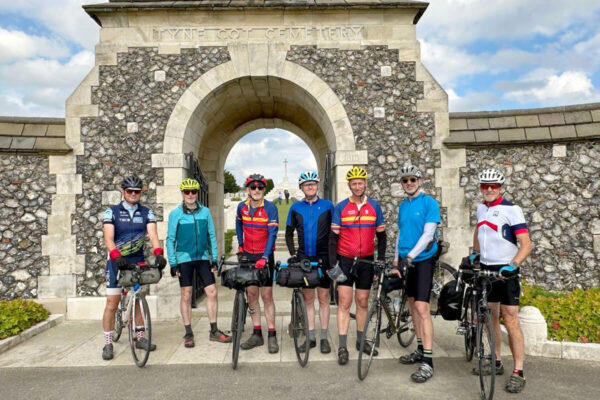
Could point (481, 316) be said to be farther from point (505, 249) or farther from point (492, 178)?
point (492, 178)

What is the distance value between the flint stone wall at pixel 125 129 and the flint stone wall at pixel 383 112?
5.86 feet

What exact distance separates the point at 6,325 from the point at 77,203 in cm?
194

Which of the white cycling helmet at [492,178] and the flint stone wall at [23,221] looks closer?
the white cycling helmet at [492,178]

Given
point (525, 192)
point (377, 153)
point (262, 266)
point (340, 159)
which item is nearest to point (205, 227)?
point (262, 266)

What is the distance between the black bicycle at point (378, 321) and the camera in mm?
3831

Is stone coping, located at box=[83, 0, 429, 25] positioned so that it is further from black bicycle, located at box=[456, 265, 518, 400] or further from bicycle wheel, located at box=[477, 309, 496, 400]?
bicycle wheel, located at box=[477, 309, 496, 400]

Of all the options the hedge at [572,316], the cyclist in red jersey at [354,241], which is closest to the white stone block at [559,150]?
the hedge at [572,316]

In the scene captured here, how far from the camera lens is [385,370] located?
13.3ft

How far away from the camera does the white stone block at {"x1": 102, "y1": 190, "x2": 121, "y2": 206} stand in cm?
621

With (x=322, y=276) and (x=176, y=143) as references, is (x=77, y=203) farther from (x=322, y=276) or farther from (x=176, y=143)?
(x=322, y=276)

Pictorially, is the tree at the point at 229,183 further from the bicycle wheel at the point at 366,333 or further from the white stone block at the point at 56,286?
the bicycle wheel at the point at 366,333

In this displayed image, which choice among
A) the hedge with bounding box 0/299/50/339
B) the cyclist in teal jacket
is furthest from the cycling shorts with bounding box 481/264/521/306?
the hedge with bounding box 0/299/50/339

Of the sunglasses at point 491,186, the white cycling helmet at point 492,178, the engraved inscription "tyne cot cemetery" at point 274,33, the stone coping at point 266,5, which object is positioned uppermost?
the stone coping at point 266,5

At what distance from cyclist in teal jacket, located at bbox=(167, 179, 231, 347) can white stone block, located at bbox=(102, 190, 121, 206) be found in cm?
203
